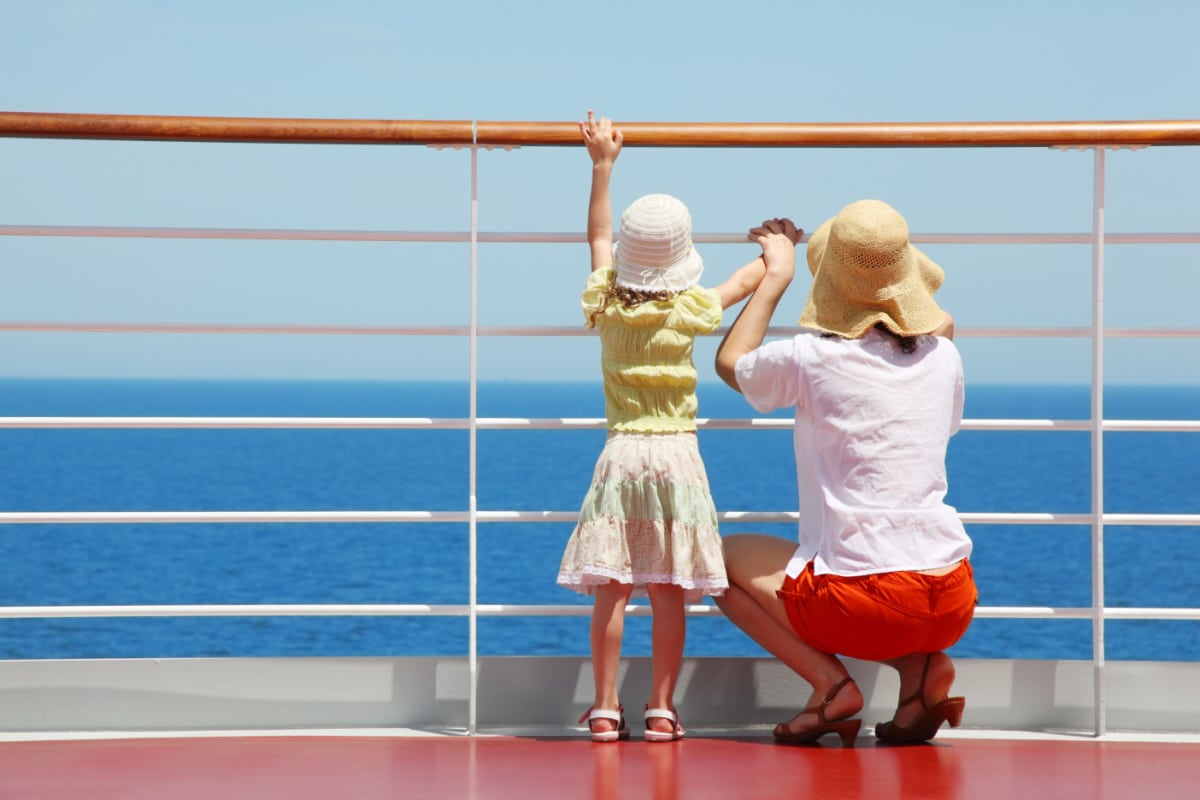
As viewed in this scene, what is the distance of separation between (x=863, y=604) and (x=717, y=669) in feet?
1.28

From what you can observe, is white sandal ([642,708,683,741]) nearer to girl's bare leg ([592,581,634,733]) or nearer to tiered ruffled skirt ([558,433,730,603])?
girl's bare leg ([592,581,634,733])

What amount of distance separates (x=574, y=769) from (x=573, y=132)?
1.05 meters

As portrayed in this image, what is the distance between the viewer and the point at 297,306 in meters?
64.6

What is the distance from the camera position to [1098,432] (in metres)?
2.48

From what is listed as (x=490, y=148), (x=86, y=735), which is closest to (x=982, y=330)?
(x=490, y=148)

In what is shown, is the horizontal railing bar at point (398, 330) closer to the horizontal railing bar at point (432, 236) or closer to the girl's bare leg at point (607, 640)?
the horizontal railing bar at point (432, 236)

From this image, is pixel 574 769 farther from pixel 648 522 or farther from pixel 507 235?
pixel 507 235

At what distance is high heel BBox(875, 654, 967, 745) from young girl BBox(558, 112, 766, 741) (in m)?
0.35

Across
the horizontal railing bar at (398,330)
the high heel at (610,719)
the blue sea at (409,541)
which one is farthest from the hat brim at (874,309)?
the blue sea at (409,541)

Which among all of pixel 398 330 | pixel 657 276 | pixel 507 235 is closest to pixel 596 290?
pixel 657 276

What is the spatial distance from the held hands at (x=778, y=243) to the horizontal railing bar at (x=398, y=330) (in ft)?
0.49

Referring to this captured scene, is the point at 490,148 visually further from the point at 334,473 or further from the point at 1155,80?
the point at 1155,80

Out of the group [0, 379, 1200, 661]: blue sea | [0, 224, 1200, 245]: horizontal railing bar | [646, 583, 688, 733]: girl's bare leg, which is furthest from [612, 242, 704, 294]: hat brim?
[0, 379, 1200, 661]: blue sea

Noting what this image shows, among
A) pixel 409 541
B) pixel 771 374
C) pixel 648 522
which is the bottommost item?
pixel 409 541
